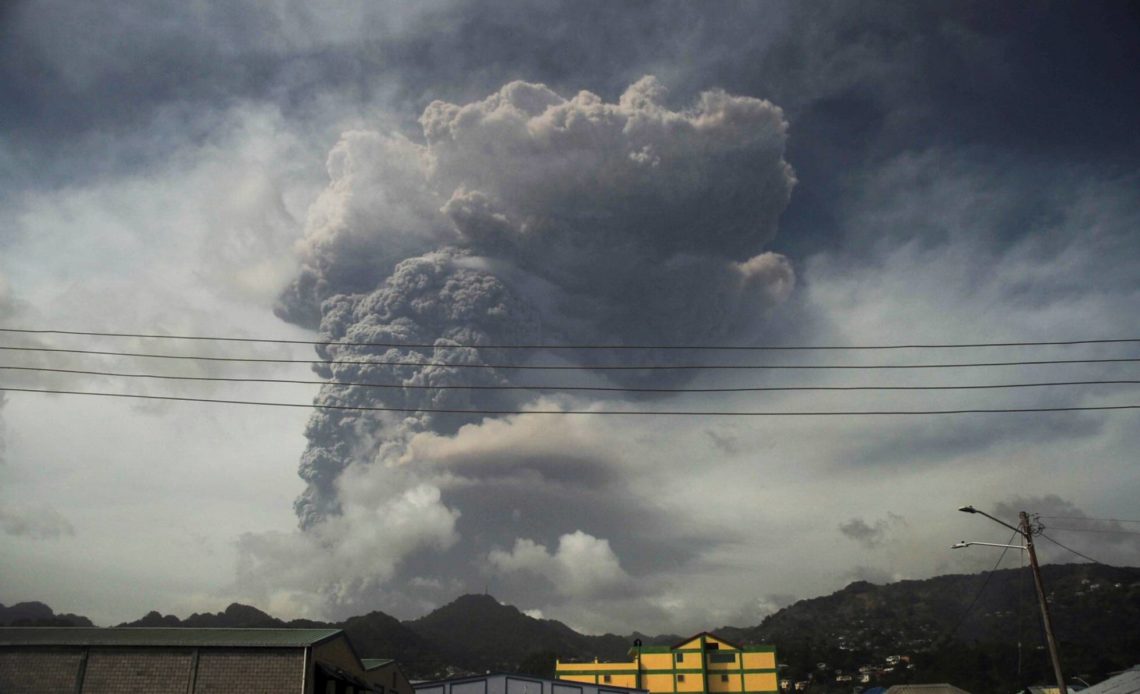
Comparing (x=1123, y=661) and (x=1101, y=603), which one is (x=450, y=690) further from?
(x=1101, y=603)

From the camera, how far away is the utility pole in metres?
26.4

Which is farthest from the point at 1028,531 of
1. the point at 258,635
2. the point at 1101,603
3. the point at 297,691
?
the point at 1101,603

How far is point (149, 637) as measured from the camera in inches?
1470

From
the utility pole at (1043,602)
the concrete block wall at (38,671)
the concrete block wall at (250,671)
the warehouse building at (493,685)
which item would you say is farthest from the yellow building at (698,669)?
the utility pole at (1043,602)

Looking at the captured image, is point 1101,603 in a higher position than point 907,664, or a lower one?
higher

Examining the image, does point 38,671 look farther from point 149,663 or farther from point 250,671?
point 250,671

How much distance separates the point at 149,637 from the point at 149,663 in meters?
1.95

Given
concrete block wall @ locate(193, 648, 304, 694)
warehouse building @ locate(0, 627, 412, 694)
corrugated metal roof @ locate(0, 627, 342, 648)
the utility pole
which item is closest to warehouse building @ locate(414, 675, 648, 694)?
corrugated metal roof @ locate(0, 627, 342, 648)

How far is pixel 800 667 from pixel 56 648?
183 meters

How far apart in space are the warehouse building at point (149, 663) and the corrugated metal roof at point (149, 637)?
0.05 m

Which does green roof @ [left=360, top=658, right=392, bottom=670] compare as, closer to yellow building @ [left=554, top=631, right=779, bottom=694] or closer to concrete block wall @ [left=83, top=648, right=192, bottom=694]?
concrete block wall @ [left=83, top=648, right=192, bottom=694]

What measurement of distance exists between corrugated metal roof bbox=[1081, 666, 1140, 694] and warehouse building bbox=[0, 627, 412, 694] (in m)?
46.5

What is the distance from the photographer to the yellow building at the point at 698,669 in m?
84.7

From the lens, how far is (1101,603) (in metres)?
182
